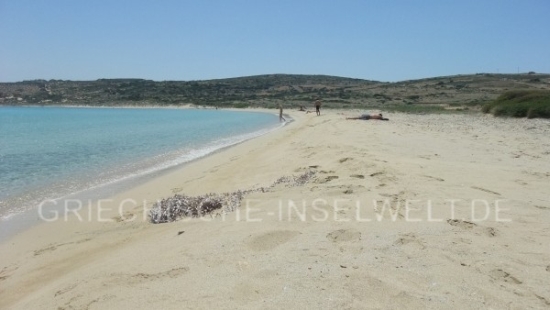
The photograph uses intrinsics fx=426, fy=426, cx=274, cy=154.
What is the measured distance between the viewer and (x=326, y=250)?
3.53m

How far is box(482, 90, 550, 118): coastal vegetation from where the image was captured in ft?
63.1

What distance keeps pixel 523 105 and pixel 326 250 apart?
21.0 meters

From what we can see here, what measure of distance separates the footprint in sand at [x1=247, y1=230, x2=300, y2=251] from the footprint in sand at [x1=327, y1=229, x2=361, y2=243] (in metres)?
0.34

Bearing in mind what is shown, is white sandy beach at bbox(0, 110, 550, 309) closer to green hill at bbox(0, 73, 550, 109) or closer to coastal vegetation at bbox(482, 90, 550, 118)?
coastal vegetation at bbox(482, 90, 550, 118)

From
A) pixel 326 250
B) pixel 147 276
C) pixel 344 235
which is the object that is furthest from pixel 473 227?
pixel 147 276

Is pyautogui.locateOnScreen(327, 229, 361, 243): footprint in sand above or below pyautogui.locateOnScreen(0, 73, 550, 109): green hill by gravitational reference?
below

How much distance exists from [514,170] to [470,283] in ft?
15.2

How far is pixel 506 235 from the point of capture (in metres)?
3.80

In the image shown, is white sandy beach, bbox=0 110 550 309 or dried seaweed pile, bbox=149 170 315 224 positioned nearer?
white sandy beach, bbox=0 110 550 309

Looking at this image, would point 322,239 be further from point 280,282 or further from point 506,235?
point 506,235

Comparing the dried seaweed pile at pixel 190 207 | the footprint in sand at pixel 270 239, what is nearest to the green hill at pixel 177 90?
the dried seaweed pile at pixel 190 207

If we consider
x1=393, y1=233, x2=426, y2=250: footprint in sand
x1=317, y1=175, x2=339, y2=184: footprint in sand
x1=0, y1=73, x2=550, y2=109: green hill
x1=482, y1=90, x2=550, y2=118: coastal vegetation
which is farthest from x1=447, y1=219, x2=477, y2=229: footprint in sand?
x1=0, y1=73, x2=550, y2=109: green hill

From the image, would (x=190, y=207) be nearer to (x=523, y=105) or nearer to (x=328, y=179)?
(x=328, y=179)

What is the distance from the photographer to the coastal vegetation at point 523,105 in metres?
19.2
